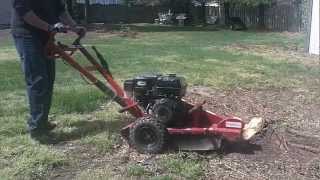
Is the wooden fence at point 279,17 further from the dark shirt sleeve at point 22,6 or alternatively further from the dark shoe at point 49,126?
the dark shirt sleeve at point 22,6

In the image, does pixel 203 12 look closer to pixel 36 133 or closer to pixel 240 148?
pixel 36 133

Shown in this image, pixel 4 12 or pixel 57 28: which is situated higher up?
pixel 57 28

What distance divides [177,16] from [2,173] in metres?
34.4

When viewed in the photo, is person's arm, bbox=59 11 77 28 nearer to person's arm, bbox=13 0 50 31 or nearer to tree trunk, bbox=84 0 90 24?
person's arm, bbox=13 0 50 31

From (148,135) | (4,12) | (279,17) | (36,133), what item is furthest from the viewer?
(4,12)

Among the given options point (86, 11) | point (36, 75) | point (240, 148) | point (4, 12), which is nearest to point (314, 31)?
point (240, 148)

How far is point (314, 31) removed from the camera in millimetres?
15586

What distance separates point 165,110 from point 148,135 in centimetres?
28

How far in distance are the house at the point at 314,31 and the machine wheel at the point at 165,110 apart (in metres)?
10.3

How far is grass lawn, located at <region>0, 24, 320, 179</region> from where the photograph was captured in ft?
17.8

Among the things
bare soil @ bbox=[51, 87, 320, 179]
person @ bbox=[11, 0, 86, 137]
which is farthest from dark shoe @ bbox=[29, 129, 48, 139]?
bare soil @ bbox=[51, 87, 320, 179]

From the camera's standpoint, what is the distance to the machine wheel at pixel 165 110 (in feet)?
19.0

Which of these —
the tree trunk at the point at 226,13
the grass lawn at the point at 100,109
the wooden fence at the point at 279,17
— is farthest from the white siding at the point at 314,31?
the tree trunk at the point at 226,13

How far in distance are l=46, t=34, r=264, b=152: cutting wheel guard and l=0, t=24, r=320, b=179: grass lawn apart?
→ 0.27 meters
